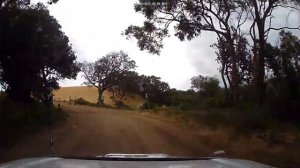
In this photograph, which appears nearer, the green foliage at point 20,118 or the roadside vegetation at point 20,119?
the roadside vegetation at point 20,119

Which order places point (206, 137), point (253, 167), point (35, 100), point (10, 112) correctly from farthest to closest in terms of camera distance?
point (35, 100) → point (10, 112) → point (206, 137) → point (253, 167)

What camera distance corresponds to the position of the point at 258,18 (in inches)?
1105

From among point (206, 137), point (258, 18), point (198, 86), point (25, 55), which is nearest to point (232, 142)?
point (206, 137)

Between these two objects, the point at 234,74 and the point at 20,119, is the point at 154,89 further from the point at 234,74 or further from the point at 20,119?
the point at 20,119

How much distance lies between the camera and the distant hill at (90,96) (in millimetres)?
65625

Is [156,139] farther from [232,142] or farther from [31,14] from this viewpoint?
[31,14]

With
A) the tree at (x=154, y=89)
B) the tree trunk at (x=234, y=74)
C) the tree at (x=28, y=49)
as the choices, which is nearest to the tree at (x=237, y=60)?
the tree trunk at (x=234, y=74)

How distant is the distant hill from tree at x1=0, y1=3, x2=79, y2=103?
96.7ft

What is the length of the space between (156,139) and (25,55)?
711cm

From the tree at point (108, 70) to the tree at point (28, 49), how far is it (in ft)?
97.5

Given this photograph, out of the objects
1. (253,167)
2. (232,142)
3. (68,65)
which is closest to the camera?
(253,167)

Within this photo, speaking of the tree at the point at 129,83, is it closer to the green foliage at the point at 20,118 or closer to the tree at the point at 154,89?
the tree at the point at 154,89

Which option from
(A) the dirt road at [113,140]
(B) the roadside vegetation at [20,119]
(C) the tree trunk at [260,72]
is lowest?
(A) the dirt road at [113,140]

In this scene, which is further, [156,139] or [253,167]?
[156,139]
